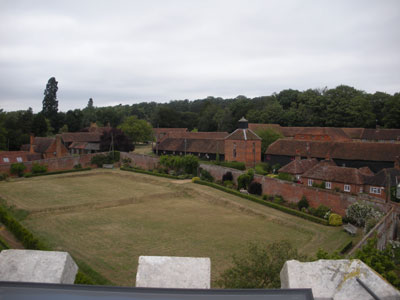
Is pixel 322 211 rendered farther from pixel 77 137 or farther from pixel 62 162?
pixel 77 137

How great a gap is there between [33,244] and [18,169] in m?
27.7

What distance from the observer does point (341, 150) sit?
130 ft

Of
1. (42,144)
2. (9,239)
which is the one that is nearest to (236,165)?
(9,239)

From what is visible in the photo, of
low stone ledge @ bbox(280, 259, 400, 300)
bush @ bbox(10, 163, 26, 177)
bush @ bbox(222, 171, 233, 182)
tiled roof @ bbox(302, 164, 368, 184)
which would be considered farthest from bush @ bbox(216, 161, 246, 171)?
low stone ledge @ bbox(280, 259, 400, 300)

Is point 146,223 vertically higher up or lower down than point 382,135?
lower down

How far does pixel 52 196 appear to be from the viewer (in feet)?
100

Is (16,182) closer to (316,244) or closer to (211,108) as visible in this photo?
(316,244)

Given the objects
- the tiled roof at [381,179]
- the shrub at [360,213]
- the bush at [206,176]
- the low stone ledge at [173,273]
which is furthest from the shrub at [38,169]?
the low stone ledge at [173,273]

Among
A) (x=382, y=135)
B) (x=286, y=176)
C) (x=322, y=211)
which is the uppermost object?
(x=382, y=135)

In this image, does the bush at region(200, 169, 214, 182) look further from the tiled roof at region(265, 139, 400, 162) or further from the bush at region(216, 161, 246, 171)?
the tiled roof at region(265, 139, 400, 162)

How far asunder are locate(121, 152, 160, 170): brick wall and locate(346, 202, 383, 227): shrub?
29102 millimetres

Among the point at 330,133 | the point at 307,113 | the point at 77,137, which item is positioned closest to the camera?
the point at 330,133

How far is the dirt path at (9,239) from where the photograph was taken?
17.8 m

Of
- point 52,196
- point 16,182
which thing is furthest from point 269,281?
point 16,182
